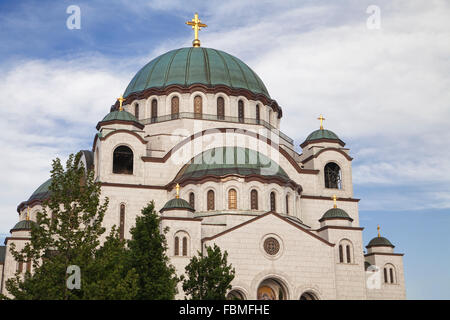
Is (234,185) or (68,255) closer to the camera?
(68,255)

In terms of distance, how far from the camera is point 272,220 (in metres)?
34.6

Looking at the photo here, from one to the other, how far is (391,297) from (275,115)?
1656 centimetres

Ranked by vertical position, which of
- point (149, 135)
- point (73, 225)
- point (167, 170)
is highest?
point (149, 135)

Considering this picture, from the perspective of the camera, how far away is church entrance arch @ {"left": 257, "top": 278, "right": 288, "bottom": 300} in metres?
33.9

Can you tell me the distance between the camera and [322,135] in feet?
144

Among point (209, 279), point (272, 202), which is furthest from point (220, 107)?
point (209, 279)

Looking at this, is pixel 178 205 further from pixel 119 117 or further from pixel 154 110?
pixel 154 110

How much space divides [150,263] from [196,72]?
25.2 meters

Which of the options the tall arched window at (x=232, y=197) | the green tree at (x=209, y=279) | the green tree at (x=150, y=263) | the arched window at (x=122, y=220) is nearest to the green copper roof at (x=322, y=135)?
the tall arched window at (x=232, y=197)

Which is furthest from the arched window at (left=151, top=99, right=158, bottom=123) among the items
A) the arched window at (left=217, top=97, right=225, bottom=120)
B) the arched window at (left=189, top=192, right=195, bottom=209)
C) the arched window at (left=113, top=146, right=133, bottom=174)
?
the arched window at (left=189, top=192, right=195, bottom=209)

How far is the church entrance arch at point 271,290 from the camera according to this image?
33944 millimetres

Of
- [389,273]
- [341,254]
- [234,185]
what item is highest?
[234,185]
